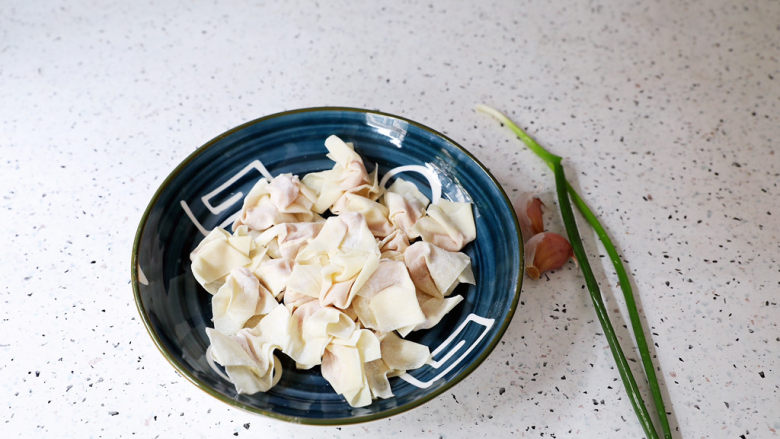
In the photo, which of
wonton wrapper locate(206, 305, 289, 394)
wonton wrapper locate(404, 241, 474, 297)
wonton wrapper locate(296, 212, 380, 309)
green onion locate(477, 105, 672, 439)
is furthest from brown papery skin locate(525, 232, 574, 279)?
wonton wrapper locate(206, 305, 289, 394)

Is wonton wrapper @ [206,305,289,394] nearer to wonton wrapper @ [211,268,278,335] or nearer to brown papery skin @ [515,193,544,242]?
wonton wrapper @ [211,268,278,335]

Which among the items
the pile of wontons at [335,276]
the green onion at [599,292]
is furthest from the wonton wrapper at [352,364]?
the green onion at [599,292]

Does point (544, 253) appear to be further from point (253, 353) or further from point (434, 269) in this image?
point (253, 353)

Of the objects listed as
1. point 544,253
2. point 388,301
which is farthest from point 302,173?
point 544,253

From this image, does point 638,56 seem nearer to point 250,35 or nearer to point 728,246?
point 728,246

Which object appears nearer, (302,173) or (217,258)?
(217,258)

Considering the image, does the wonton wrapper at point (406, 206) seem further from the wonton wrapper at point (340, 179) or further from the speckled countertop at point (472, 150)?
the speckled countertop at point (472, 150)

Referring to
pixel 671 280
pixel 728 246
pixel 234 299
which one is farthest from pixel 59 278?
pixel 728 246
